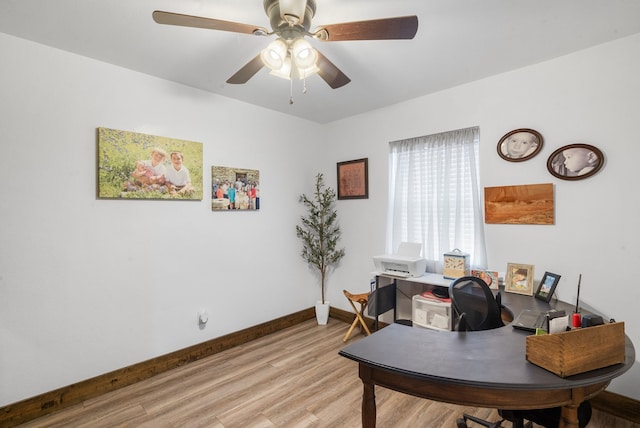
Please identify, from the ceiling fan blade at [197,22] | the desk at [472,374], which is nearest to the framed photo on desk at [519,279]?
the desk at [472,374]

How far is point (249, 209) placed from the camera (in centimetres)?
348

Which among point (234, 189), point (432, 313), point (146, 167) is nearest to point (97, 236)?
A: point (146, 167)

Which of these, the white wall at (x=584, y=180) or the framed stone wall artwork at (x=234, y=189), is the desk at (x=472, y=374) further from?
the framed stone wall artwork at (x=234, y=189)

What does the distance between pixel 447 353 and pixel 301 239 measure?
285 centimetres

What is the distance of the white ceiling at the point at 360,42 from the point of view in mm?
1839

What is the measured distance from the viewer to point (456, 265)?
9.41 ft

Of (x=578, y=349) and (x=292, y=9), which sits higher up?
(x=292, y=9)

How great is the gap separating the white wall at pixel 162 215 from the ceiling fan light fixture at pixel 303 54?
Result: 5.50ft

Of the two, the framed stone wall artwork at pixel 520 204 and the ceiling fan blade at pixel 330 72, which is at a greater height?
the ceiling fan blade at pixel 330 72

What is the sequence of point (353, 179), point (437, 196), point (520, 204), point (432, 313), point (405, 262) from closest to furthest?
point (520, 204) < point (432, 313) < point (405, 262) < point (437, 196) < point (353, 179)

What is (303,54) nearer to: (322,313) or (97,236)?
(97,236)

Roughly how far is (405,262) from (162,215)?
2350mm

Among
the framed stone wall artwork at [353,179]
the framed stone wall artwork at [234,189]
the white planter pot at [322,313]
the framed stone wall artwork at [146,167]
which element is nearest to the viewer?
the framed stone wall artwork at [146,167]

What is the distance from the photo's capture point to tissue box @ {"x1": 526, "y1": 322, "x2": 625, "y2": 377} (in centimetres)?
111
